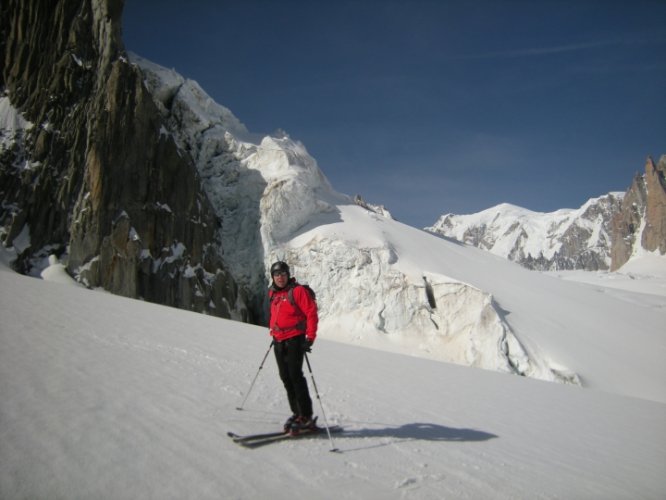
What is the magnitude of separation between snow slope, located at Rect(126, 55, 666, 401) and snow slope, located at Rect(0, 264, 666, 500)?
47.1ft

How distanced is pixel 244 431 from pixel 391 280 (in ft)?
74.3

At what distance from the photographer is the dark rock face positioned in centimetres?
2383

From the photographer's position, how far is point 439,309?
25.4m

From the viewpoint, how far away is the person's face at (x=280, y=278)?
4.91 meters

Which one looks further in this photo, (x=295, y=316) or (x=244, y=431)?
(x=295, y=316)

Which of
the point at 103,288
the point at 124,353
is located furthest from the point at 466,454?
the point at 103,288

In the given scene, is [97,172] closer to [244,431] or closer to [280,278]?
[280,278]

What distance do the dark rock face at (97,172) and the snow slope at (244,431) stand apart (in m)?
16.7

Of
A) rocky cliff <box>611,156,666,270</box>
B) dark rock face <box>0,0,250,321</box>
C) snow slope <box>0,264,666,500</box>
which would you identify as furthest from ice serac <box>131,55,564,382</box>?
rocky cliff <box>611,156,666,270</box>

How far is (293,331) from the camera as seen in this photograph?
477 cm

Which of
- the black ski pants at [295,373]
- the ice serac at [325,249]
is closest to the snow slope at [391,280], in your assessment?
the ice serac at [325,249]

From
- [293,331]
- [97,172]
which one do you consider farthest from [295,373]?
[97,172]

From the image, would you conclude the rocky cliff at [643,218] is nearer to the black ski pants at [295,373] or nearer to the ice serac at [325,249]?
the ice serac at [325,249]

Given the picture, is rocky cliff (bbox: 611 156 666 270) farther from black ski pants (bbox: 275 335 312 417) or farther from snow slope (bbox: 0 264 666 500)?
black ski pants (bbox: 275 335 312 417)
